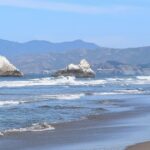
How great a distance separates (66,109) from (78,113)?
2.04m

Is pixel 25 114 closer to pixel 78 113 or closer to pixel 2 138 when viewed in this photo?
pixel 78 113

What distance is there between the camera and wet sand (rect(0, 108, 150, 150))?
14766mm

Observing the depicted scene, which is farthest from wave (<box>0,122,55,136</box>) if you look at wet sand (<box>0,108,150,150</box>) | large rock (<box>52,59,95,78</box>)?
large rock (<box>52,59,95,78</box>)

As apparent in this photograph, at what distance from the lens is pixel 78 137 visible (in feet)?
55.2

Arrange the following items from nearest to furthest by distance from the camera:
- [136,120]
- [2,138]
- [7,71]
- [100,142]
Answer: [100,142] → [2,138] → [136,120] → [7,71]

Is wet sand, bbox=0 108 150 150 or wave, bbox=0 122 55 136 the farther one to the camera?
wave, bbox=0 122 55 136

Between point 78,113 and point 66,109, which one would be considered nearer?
point 78,113

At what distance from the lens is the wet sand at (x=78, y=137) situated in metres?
14.8

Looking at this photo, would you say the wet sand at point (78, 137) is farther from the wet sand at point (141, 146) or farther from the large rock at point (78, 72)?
the large rock at point (78, 72)

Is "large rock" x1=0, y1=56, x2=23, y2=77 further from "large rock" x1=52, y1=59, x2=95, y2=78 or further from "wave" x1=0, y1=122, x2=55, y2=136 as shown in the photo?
"wave" x1=0, y1=122, x2=55, y2=136

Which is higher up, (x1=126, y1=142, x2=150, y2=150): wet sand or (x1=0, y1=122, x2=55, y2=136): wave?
(x1=126, y1=142, x2=150, y2=150): wet sand

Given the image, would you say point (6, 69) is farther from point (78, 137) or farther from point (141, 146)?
point (141, 146)

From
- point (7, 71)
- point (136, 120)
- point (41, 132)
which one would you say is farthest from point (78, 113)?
point (7, 71)

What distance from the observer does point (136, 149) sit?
543 inches
